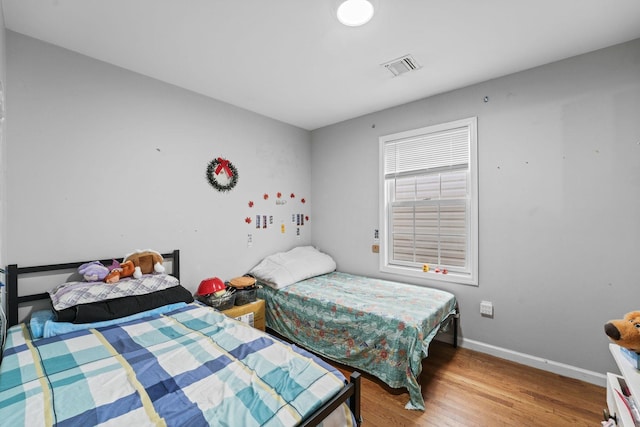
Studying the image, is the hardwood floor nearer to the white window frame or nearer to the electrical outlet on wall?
the electrical outlet on wall

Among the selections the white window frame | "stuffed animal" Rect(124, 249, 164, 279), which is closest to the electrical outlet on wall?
the white window frame

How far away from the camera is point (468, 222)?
275 centimetres

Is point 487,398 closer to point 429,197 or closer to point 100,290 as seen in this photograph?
point 429,197

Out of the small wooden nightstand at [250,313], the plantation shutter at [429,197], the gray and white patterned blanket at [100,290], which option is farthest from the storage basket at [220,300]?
the plantation shutter at [429,197]

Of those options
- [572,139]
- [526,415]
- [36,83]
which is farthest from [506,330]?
[36,83]

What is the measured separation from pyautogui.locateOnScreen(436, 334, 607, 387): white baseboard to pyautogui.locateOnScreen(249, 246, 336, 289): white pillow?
5.08ft

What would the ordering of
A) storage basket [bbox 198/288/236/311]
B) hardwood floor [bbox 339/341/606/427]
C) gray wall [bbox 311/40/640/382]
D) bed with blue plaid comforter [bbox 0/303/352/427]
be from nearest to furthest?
bed with blue plaid comforter [bbox 0/303/352/427] → hardwood floor [bbox 339/341/606/427] → gray wall [bbox 311/40/640/382] → storage basket [bbox 198/288/236/311]

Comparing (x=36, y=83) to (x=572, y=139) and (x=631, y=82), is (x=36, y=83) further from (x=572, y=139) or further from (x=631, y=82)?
(x=631, y=82)

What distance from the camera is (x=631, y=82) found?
2.00m

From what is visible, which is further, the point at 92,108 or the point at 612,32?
the point at 92,108

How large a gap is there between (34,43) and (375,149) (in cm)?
306

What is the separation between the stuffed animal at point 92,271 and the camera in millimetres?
1978

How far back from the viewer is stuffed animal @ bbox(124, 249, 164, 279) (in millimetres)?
2238

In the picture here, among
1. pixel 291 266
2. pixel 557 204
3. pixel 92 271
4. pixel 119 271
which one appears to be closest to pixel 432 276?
pixel 557 204
